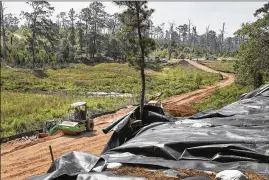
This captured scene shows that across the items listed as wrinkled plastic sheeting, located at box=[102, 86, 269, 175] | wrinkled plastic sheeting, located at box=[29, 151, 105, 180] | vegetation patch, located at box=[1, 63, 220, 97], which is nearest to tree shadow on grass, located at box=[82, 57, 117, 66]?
vegetation patch, located at box=[1, 63, 220, 97]

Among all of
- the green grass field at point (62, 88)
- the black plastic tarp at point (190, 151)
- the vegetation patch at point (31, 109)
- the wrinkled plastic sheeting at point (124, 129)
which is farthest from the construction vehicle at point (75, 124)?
the black plastic tarp at point (190, 151)

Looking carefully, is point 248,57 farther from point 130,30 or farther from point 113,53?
point 113,53

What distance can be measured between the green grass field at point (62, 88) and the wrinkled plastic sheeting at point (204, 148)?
432 inches

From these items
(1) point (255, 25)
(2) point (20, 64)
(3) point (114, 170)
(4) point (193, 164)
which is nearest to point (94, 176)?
(3) point (114, 170)

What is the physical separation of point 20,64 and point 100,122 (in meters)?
36.6

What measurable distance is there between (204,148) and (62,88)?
97.8 feet

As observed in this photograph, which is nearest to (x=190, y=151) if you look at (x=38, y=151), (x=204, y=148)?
(x=204, y=148)

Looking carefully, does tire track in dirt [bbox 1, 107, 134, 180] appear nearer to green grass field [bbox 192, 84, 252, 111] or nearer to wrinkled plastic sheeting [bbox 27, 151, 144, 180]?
wrinkled plastic sheeting [bbox 27, 151, 144, 180]

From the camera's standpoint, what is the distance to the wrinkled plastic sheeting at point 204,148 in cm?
541

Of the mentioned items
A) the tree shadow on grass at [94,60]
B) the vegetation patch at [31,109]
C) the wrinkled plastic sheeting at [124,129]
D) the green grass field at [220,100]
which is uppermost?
the tree shadow on grass at [94,60]

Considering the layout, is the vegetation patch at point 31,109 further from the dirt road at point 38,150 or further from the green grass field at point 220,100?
the green grass field at point 220,100

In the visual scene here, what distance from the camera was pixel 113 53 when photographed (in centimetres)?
6669

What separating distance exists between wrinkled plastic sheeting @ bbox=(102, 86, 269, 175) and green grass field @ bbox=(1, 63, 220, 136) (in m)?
11.0

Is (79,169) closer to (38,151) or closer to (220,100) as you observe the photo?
(38,151)
